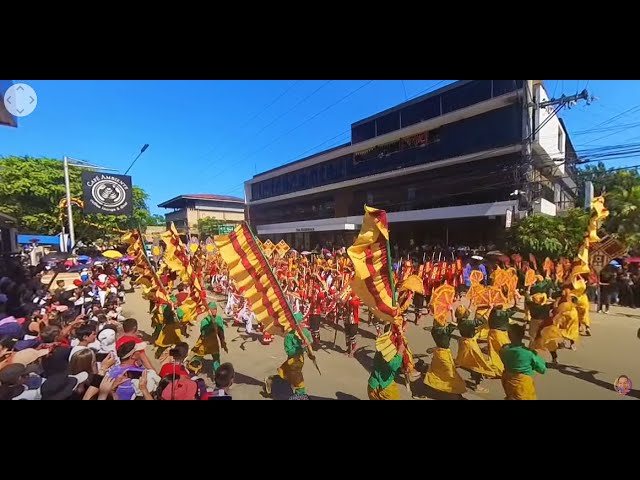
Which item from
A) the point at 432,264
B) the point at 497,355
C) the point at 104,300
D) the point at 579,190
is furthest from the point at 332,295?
the point at 579,190

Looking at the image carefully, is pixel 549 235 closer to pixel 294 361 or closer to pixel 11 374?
pixel 294 361

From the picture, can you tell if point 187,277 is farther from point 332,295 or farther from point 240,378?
point 332,295

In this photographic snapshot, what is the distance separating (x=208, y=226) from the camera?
7555 millimetres

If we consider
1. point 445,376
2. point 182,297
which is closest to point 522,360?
point 445,376

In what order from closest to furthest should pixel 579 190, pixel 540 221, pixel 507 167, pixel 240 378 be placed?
pixel 240 378
pixel 540 221
pixel 507 167
pixel 579 190

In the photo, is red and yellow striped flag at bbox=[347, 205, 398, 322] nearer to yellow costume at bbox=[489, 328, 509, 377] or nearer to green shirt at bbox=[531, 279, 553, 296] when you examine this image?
yellow costume at bbox=[489, 328, 509, 377]

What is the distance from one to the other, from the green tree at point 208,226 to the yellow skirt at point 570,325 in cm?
644

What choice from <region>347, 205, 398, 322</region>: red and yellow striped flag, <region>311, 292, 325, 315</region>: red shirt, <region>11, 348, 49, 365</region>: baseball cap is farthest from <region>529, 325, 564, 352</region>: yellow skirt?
<region>11, 348, 49, 365</region>: baseball cap

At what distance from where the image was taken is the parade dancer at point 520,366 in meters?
2.97

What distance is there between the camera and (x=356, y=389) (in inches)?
155

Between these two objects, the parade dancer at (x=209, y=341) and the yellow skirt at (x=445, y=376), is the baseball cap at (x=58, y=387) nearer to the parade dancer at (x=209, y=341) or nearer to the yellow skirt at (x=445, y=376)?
the parade dancer at (x=209, y=341)

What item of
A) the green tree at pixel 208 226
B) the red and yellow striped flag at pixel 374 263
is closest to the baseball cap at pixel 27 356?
the red and yellow striped flag at pixel 374 263

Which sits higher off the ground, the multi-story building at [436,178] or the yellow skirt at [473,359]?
the multi-story building at [436,178]

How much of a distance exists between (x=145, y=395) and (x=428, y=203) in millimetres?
6863
